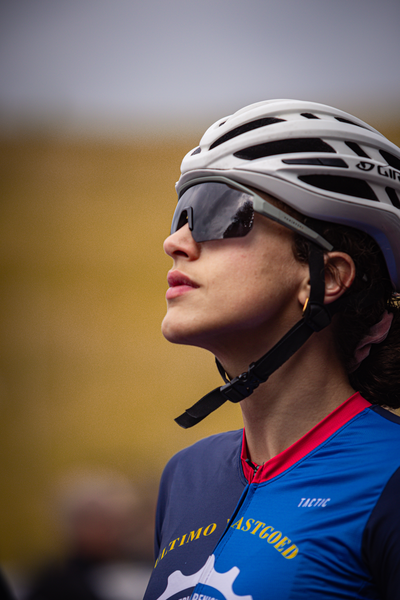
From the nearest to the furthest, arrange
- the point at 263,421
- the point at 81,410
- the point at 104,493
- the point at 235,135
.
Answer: the point at 263,421, the point at 235,135, the point at 104,493, the point at 81,410

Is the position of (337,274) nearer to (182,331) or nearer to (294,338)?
(294,338)

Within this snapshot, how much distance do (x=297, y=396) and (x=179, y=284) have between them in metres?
0.55

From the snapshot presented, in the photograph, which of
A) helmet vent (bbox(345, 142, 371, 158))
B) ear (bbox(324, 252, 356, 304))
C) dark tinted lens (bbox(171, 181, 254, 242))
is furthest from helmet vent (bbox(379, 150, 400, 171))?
dark tinted lens (bbox(171, 181, 254, 242))

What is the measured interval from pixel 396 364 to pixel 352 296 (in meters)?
0.37

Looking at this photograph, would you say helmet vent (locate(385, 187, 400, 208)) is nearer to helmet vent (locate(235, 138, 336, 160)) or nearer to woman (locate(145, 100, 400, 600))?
woman (locate(145, 100, 400, 600))

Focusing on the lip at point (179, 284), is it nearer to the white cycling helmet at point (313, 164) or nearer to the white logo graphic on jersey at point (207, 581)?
the white cycling helmet at point (313, 164)

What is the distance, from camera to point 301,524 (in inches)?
51.6

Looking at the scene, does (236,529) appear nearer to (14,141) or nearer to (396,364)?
(396,364)

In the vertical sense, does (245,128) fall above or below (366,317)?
above

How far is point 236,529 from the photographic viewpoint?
1.44 meters

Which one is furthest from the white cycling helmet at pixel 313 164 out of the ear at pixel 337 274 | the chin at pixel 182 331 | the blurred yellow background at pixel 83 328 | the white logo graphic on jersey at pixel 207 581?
the blurred yellow background at pixel 83 328

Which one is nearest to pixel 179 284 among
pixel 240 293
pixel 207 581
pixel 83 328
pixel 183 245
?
pixel 183 245

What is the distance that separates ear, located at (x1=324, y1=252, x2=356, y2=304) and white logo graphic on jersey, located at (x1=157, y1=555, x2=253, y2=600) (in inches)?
34.9

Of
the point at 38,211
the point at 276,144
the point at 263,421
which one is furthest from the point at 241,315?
the point at 38,211
